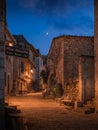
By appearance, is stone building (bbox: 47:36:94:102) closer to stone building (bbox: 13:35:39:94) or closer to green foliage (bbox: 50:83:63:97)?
green foliage (bbox: 50:83:63:97)

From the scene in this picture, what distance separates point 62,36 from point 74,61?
2.78 metres

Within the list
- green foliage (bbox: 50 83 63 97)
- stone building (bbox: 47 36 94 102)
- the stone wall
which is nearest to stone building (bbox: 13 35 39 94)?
stone building (bbox: 47 36 94 102)

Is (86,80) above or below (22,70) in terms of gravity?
below

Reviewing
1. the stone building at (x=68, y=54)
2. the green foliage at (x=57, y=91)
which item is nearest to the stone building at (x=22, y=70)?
the stone building at (x=68, y=54)

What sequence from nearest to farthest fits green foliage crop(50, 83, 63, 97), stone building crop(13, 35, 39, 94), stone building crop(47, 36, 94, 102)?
green foliage crop(50, 83, 63, 97) → stone building crop(47, 36, 94, 102) → stone building crop(13, 35, 39, 94)

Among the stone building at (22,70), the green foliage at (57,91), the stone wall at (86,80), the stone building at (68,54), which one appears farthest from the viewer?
the stone building at (22,70)

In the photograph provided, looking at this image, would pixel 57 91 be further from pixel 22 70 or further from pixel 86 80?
pixel 22 70

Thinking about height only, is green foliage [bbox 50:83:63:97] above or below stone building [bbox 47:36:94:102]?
below

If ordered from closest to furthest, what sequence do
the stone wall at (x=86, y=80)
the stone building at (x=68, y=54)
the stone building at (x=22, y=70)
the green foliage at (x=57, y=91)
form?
1. the stone wall at (x=86, y=80)
2. the green foliage at (x=57, y=91)
3. the stone building at (x=68, y=54)
4. the stone building at (x=22, y=70)

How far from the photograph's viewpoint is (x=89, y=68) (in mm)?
19891

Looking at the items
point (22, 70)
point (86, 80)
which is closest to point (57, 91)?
point (86, 80)

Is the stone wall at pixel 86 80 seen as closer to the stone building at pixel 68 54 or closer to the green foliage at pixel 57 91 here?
the stone building at pixel 68 54

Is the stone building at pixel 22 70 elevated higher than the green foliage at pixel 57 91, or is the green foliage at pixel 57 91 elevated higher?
the stone building at pixel 22 70

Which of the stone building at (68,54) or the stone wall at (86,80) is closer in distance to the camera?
the stone wall at (86,80)
